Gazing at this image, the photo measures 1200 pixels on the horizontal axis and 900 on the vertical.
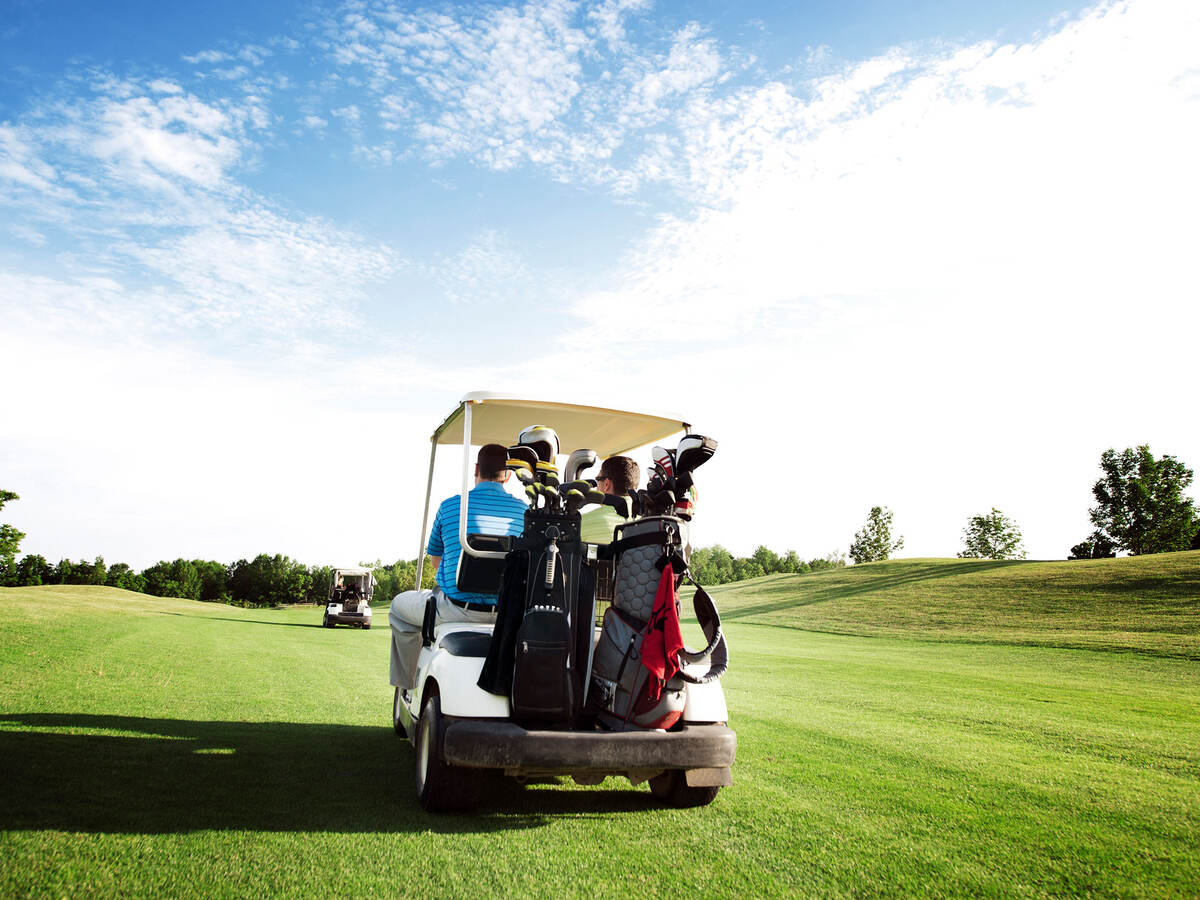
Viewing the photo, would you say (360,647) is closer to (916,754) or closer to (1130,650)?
(916,754)

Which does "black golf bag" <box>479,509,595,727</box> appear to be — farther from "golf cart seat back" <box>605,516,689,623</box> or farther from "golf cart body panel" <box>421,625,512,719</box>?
"golf cart seat back" <box>605,516,689,623</box>

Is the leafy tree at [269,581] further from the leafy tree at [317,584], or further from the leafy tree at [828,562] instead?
the leafy tree at [828,562]

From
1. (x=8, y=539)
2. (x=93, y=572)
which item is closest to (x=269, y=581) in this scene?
(x=93, y=572)

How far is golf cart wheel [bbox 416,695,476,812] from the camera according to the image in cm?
410

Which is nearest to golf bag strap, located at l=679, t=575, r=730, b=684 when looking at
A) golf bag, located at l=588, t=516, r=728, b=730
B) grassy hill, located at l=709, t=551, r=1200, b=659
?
golf bag, located at l=588, t=516, r=728, b=730

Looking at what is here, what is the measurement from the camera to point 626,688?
410 cm

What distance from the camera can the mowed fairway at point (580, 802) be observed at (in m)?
3.38

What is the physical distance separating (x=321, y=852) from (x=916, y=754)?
4.77 metres

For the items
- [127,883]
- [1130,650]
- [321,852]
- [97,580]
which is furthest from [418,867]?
[97,580]

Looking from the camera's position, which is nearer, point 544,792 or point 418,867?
point 418,867

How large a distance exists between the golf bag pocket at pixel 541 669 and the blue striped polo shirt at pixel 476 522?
952 millimetres

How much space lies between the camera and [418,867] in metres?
3.42

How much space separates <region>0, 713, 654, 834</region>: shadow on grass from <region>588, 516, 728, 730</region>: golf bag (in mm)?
759

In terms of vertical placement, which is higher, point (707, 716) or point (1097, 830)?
point (707, 716)
